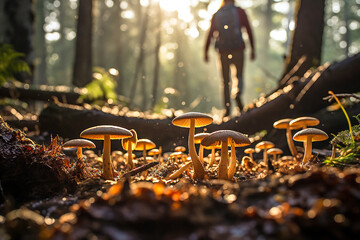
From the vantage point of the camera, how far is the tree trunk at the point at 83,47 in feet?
36.7

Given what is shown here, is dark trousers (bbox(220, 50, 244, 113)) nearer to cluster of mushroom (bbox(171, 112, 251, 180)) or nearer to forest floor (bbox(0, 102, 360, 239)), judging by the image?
cluster of mushroom (bbox(171, 112, 251, 180))

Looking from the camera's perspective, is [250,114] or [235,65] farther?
[235,65]

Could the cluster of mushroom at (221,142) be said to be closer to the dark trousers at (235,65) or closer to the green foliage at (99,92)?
the dark trousers at (235,65)

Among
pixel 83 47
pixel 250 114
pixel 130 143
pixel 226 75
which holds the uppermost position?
pixel 83 47

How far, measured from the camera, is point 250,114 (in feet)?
→ 23.2

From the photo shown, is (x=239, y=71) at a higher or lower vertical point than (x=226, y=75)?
higher

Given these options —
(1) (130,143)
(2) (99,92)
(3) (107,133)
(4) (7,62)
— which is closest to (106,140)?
(3) (107,133)

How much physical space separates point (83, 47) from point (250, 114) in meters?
8.21

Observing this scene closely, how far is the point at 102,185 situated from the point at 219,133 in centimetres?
167

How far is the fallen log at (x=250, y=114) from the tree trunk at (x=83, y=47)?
4543 millimetres

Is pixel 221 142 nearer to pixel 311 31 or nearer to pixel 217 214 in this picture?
pixel 217 214

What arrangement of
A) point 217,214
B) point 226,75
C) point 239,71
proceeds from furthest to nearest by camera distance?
point 226,75, point 239,71, point 217,214

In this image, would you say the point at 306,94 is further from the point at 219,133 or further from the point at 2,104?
the point at 2,104

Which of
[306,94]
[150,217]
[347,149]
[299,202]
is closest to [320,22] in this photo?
[306,94]
